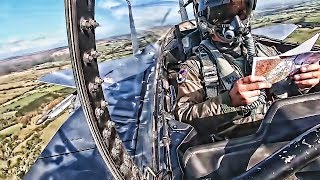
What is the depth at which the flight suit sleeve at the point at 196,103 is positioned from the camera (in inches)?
90.3

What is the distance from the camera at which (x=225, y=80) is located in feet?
8.04

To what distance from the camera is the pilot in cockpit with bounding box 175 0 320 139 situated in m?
2.25

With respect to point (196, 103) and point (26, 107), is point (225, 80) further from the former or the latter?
point (26, 107)

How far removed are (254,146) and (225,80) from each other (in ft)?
3.23

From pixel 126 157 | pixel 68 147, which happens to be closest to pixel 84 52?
pixel 126 157

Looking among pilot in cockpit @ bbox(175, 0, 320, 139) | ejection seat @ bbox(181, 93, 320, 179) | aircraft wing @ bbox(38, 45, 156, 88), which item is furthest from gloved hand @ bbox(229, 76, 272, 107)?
aircraft wing @ bbox(38, 45, 156, 88)

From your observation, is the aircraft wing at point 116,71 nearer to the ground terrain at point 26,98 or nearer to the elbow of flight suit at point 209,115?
the ground terrain at point 26,98

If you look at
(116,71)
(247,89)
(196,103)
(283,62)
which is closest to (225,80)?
(196,103)

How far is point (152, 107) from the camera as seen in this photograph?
88.9 inches

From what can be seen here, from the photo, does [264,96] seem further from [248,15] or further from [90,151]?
[90,151]

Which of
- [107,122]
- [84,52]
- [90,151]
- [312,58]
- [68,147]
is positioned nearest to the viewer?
[84,52]

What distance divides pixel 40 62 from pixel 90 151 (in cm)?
213

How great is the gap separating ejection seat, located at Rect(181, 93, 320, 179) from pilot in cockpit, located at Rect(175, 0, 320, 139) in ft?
1.51

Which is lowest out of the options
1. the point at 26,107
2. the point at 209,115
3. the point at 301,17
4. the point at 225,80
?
the point at 26,107
